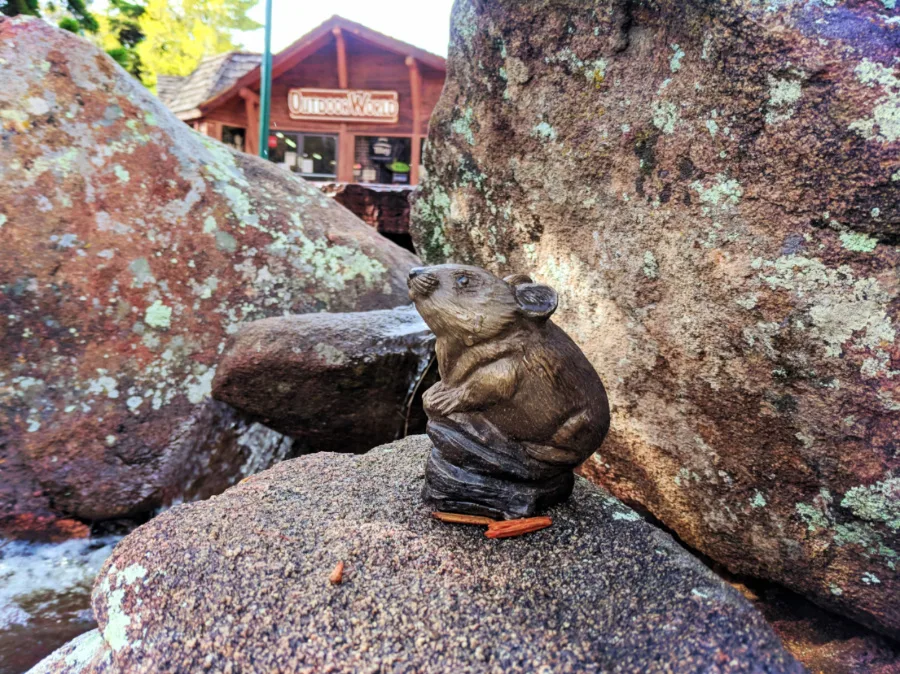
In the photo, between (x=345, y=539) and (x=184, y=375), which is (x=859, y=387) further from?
(x=184, y=375)

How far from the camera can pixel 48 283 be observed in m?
3.19

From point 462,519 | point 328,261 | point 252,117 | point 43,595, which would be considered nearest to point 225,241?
point 328,261

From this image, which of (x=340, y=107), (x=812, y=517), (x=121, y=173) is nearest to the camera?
(x=812, y=517)

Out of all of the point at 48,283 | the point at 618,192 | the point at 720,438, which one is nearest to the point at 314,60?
the point at 48,283

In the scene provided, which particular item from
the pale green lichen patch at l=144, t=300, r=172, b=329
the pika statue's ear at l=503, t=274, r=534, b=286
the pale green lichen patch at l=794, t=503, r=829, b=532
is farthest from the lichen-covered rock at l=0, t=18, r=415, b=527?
the pale green lichen patch at l=794, t=503, r=829, b=532

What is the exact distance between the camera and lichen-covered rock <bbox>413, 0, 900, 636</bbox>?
180cm

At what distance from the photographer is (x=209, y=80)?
11.4 m

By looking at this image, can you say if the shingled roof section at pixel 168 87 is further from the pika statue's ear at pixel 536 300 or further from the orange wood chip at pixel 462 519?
the orange wood chip at pixel 462 519

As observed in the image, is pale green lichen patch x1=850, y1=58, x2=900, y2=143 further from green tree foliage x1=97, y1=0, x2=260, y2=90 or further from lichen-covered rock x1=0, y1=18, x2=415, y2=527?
green tree foliage x1=97, y1=0, x2=260, y2=90

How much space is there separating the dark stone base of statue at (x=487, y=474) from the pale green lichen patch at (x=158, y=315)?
2105 millimetres

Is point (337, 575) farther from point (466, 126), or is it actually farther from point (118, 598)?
point (466, 126)

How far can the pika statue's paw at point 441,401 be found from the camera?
195 centimetres

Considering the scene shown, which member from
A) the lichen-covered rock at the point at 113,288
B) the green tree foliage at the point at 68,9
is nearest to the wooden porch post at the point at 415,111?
the green tree foliage at the point at 68,9

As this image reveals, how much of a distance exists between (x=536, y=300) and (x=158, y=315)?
239cm
